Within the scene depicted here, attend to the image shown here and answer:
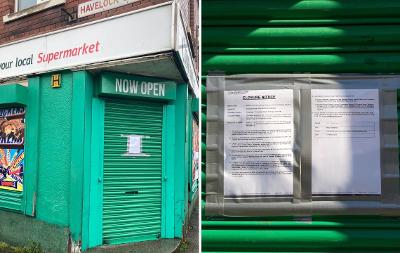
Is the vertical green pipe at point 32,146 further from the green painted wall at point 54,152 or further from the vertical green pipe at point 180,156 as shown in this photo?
the vertical green pipe at point 180,156

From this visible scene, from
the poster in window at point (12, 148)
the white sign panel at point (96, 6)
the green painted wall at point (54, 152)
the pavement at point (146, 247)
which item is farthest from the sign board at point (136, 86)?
the pavement at point (146, 247)

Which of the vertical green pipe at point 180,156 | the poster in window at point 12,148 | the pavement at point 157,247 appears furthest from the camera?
the poster in window at point 12,148

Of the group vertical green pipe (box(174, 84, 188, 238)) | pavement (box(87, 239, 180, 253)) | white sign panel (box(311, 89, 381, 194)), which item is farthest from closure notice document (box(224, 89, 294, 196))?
vertical green pipe (box(174, 84, 188, 238))

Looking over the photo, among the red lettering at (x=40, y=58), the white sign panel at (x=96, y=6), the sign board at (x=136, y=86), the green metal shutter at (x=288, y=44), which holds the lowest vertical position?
the green metal shutter at (x=288, y=44)

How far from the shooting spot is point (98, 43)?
23.1ft

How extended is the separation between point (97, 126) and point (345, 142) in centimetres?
517

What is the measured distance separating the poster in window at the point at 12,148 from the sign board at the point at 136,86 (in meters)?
2.19

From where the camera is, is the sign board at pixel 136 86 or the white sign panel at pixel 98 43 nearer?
the white sign panel at pixel 98 43

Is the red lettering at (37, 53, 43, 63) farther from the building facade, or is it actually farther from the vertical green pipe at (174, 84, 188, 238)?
the vertical green pipe at (174, 84, 188, 238)

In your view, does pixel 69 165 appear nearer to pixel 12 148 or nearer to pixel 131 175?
pixel 131 175

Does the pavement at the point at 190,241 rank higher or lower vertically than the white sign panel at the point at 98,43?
lower

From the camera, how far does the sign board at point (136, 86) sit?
6898mm

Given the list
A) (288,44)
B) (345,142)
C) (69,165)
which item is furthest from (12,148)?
(345,142)

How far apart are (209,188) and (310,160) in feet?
2.21
